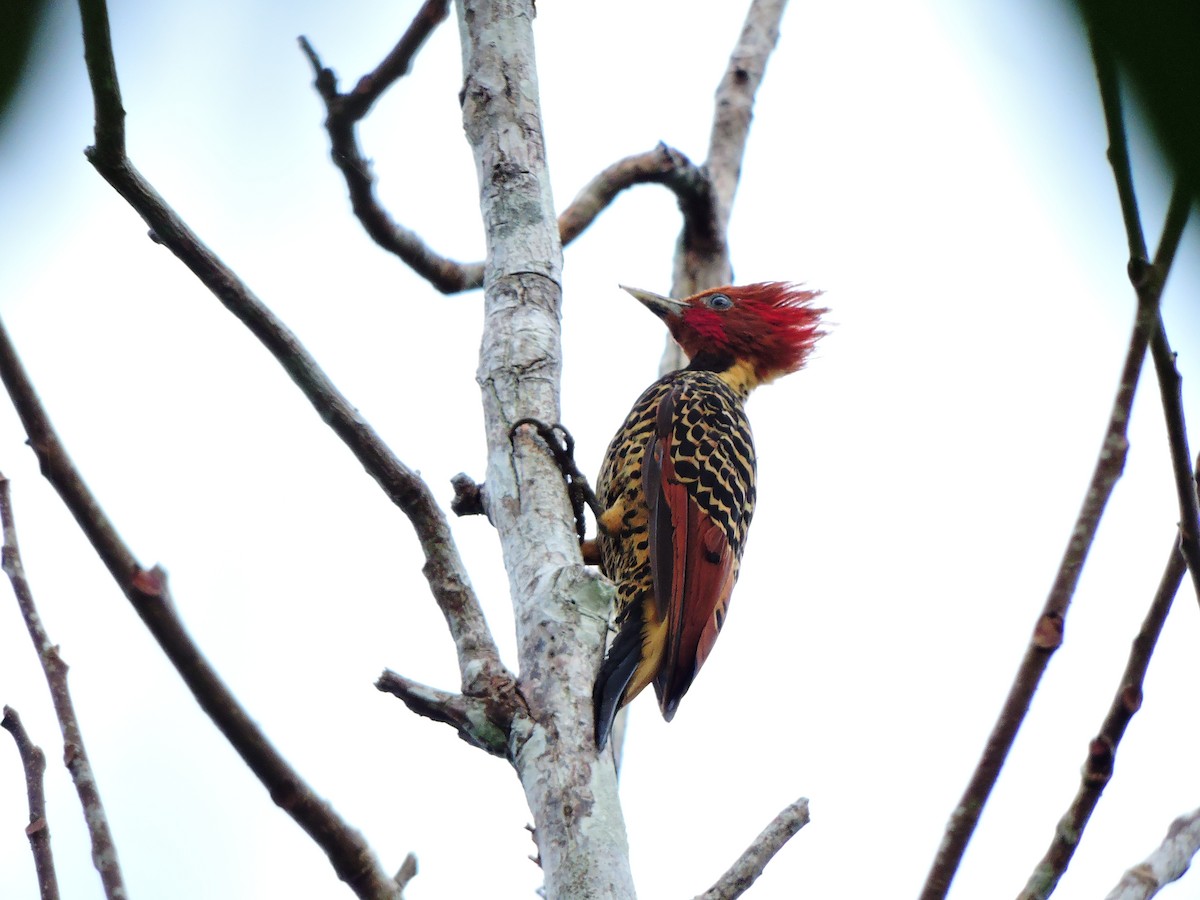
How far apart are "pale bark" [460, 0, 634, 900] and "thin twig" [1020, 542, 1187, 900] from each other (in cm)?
68

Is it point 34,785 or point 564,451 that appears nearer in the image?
point 34,785

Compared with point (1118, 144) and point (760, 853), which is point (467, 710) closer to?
point (760, 853)

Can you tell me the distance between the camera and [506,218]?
318 cm

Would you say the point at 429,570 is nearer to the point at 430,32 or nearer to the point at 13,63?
the point at 13,63

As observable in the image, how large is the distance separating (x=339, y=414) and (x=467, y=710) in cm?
62

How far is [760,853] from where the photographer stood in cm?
196

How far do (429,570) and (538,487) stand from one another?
49 centimetres

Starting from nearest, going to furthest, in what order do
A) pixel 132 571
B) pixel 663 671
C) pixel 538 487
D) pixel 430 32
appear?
pixel 132 571 → pixel 538 487 → pixel 663 671 → pixel 430 32

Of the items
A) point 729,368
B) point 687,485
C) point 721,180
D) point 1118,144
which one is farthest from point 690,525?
point 1118,144

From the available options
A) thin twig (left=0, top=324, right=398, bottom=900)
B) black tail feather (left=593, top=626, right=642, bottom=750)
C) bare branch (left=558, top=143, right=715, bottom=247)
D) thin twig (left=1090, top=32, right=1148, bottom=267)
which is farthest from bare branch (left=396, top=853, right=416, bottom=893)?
bare branch (left=558, top=143, right=715, bottom=247)

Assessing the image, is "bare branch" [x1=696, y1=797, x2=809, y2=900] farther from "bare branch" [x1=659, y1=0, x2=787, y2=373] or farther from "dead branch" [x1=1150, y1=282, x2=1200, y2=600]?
"bare branch" [x1=659, y1=0, x2=787, y2=373]

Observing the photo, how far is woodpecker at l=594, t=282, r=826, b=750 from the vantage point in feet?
11.8

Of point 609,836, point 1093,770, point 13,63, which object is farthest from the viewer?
point 609,836

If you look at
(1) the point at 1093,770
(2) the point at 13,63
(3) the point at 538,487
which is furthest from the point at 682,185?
(2) the point at 13,63
